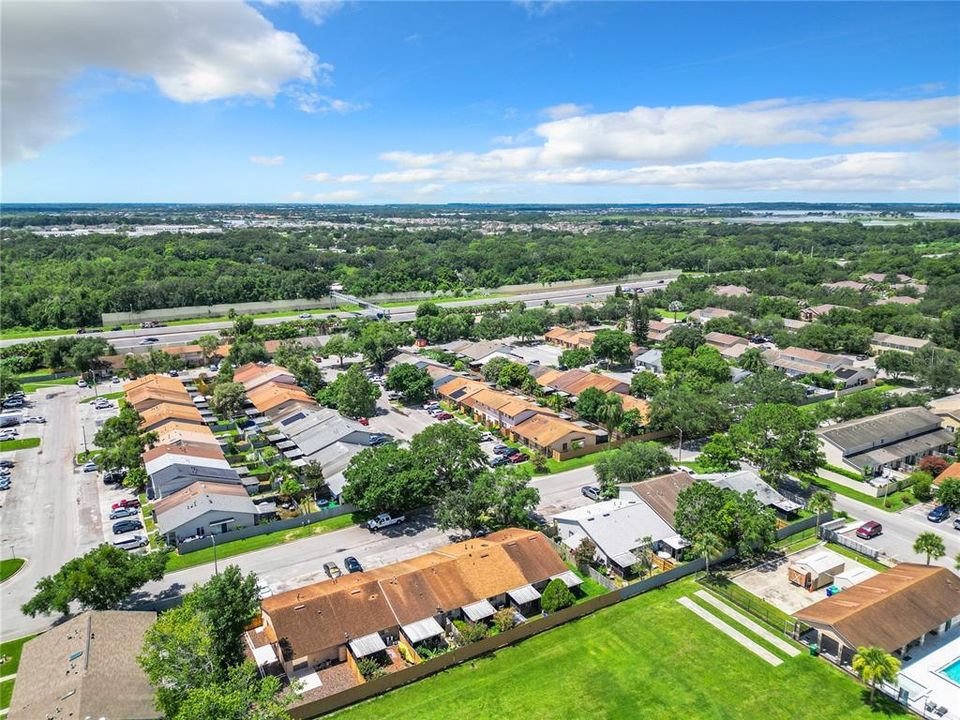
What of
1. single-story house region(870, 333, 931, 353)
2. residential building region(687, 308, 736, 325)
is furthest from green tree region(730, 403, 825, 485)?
residential building region(687, 308, 736, 325)

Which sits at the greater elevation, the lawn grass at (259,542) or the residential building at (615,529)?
the residential building at (615,529)

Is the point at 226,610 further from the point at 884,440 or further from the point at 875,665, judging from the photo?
the point at 884,440

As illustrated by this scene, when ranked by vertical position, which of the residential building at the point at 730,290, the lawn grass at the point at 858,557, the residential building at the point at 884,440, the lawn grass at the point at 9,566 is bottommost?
the lawn grass at the point at 858,557

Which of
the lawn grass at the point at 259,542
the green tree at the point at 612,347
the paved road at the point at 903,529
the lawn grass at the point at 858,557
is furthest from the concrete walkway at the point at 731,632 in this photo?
the green tree at the point at 612,347

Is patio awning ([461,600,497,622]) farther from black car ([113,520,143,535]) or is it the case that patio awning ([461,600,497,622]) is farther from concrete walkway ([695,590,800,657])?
black car ([113,520,143,535])

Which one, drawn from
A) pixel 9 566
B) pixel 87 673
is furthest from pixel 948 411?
pixel 9 566

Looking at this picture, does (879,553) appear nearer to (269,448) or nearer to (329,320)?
(269,448)

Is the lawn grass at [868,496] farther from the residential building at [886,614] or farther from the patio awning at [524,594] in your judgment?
the patio awning at [524,594]
